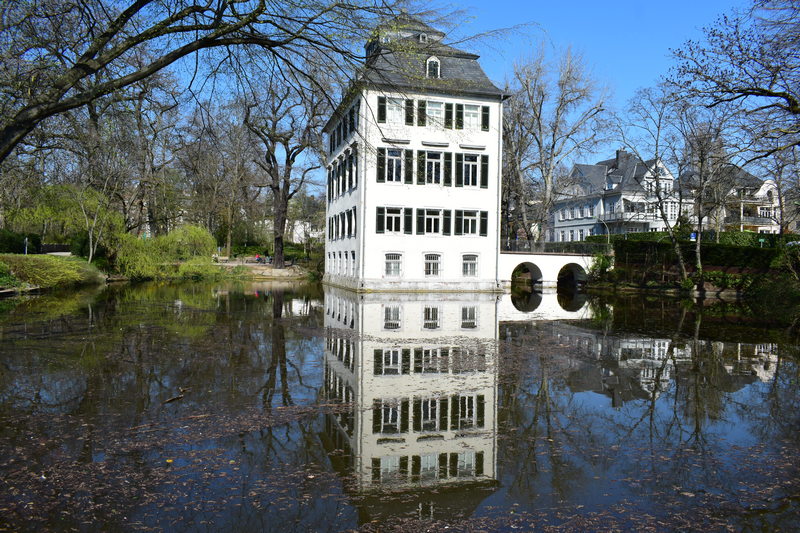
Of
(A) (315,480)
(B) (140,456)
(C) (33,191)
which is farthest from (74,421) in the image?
(C) (33,191)

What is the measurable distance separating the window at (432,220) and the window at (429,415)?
76.5 ft

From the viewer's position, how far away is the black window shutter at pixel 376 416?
6340 millimetres

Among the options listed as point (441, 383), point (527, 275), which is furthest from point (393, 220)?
point (441, 383)

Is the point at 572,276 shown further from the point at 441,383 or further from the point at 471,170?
the point at 441,383

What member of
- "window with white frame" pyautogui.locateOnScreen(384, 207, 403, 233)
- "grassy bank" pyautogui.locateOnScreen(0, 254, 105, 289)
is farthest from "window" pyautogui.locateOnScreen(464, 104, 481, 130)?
"grassy bank" pyautogui.locateOnScreen(0, 254, 105, 289)

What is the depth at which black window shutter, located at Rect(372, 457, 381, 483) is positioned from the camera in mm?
4957

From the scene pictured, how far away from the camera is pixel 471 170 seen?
102ft

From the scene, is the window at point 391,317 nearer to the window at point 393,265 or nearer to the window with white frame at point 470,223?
the window at point 393,265

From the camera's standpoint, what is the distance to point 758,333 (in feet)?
52.3

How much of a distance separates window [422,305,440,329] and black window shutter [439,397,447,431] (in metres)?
8.00

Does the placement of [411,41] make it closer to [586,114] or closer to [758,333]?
[758,333]

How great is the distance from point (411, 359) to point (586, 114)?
32867 millimetres

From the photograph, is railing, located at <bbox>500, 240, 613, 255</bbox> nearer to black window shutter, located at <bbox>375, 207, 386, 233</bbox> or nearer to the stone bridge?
the stone bridge

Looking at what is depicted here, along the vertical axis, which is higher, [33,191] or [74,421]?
[33,191]
